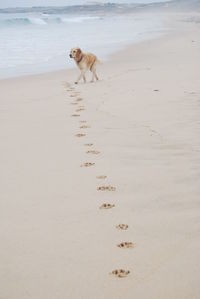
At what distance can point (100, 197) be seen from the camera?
10.7 ft

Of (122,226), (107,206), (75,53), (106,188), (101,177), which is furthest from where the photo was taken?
(75,53)

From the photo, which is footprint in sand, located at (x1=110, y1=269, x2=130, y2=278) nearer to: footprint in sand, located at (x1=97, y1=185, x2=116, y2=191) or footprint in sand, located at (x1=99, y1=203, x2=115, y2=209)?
footprint in sand, located at (x1=99, y1=203, x2=115, y2=209)

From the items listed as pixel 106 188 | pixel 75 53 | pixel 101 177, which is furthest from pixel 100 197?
pixel 75 53

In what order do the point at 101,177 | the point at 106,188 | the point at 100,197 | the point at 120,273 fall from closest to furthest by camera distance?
1. the point at 120,273
2. the point at 100,197
3. the point at 106,188
4. the point at 101,177

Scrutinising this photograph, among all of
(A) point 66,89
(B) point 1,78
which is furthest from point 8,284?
(B) point 1,78

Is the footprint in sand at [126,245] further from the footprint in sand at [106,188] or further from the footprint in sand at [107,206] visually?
the footprint in sand at [106,188]

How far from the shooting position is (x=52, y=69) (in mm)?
11086

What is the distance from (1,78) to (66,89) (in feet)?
7.30

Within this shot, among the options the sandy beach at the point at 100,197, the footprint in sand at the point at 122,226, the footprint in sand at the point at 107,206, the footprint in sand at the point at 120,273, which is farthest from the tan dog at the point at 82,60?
the footprint in sand at the point at 120,273

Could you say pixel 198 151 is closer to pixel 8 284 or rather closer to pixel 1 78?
pixel 8 284

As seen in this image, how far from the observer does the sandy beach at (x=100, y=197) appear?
2258 mm

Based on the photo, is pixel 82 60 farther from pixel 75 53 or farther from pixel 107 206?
pixel 107 206

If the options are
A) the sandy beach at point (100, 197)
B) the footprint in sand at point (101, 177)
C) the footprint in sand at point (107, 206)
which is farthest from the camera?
the footprint in sand at point (101, 177)

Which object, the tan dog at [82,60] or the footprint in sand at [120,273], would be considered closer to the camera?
the footprint in sand at [120,273]
